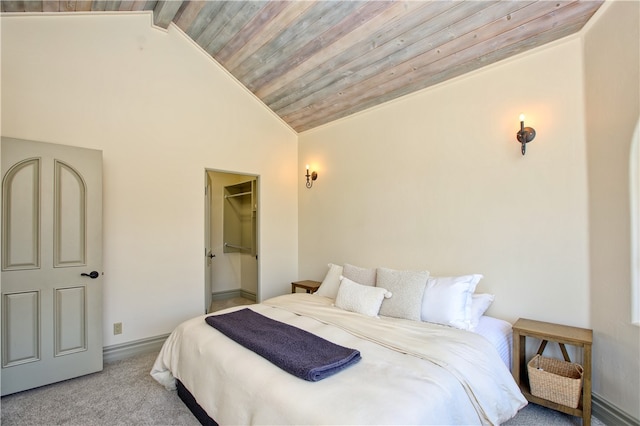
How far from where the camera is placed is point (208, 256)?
13.1ft

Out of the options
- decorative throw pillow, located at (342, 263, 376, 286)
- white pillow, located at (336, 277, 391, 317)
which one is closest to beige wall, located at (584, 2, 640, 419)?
white pillow, located at (336, 277, 391, 317)

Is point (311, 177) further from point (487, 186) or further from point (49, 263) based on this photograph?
point (49, 263)

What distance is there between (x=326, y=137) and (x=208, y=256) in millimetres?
2244

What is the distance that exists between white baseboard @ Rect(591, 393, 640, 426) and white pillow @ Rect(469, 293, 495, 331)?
82 centimetres

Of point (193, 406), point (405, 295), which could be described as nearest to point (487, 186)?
point (405, 295)

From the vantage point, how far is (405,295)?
2.63 metres

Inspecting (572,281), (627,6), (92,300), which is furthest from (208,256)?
(627,6)

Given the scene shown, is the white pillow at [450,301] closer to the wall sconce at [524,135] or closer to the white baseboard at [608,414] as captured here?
the white baseboard at [608,414]

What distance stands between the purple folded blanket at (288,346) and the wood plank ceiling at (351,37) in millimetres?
2519

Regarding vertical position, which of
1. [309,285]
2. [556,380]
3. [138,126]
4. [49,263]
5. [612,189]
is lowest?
[556,380]

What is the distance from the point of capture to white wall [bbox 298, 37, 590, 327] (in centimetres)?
233

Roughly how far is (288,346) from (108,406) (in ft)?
5.25

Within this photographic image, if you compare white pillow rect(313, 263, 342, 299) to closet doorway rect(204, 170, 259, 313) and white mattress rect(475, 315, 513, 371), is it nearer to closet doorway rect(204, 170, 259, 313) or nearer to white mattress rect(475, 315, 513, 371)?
white mattress rect(475, 315, 513, 371)

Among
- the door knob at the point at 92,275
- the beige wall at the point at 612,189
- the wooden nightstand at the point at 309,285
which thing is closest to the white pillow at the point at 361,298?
the wooden nightstand at the point at 309,285
